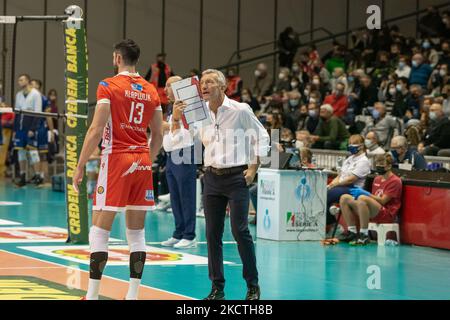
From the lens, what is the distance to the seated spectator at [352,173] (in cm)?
1434

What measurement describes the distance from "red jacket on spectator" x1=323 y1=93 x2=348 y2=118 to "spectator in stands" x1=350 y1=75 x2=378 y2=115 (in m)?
0.27

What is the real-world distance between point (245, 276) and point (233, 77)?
17.0 m

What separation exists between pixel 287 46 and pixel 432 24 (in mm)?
4287

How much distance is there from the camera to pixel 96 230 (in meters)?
8.15

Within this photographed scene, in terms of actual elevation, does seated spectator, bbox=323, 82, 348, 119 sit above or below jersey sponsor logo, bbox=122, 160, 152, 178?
above

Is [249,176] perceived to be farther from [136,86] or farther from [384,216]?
[384,216]

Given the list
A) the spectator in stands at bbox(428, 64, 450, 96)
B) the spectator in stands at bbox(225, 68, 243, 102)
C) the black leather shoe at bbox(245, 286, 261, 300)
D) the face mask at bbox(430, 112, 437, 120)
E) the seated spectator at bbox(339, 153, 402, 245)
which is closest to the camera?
the black leather shoe at bbox(245, 286, 261, 300)

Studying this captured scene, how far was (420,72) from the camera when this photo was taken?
72.9ft

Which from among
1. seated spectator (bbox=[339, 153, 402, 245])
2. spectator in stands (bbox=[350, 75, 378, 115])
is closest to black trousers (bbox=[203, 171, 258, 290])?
seated spectator (bbox=[339, 153, 402, 245])

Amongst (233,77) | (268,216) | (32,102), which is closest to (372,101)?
(233,77)

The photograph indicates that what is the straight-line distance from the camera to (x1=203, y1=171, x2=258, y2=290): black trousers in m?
8.69

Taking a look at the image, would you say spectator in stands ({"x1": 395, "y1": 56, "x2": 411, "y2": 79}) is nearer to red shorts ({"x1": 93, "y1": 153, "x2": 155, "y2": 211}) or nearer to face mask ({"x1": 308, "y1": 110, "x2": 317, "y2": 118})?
face mask ({"x1": 308, "y1": 110, "x2": 317, "y2": 118})

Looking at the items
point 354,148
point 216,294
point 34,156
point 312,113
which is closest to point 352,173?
point 354,148

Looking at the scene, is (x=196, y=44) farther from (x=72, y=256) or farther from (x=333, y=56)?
(x=72, y=256)
